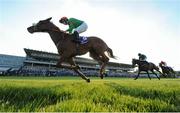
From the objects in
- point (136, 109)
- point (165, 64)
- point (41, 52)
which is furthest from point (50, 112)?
point (41, 52)

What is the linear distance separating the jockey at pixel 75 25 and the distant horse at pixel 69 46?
0.65 feet

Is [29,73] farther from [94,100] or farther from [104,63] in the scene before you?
[94,100]

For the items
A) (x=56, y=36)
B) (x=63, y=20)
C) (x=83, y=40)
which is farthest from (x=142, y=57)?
(x=63, y=20)

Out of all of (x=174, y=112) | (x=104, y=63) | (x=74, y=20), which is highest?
(x=74, y=20)

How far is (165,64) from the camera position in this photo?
3275 cm

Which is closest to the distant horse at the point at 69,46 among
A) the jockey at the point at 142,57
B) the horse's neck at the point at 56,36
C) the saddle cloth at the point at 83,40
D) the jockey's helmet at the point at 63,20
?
the horse's neck at the point at 56,36

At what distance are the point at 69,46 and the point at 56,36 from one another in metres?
0.78

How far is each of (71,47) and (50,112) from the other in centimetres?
749

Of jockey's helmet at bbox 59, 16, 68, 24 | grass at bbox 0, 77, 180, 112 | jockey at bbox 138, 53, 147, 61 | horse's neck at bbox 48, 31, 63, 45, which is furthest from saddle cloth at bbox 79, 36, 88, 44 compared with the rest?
jockey at bbox 138, 53, 147, 61

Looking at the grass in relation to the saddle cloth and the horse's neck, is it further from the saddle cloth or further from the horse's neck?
the horse's neck

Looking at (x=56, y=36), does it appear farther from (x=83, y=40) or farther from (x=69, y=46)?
(x=83, y=40)

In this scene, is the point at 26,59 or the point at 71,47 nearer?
the point at 71,47

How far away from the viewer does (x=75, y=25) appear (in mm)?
11344

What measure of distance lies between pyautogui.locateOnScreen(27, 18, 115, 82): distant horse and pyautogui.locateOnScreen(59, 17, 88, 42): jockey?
198 millimetres
